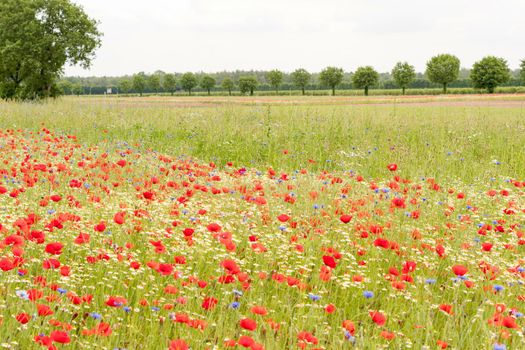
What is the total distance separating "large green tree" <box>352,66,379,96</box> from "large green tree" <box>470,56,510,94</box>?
19170mm

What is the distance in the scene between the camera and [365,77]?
102 m

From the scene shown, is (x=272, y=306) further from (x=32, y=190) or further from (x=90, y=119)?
(x=90, y=119)

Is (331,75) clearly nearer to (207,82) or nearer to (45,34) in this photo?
(207,82)

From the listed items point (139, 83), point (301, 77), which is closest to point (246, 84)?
point (301, 77)

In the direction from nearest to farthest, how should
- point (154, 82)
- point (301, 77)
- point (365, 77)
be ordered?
point (365, 77) < point (301, 77) < point (154, 82)

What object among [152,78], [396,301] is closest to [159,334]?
[396,301]

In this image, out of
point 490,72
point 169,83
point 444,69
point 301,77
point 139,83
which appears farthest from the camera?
point 169,83

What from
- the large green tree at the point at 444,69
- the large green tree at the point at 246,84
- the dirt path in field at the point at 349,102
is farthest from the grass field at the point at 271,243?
the large green tree at the point at 246,84

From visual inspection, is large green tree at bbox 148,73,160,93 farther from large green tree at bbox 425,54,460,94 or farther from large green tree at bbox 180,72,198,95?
large green tree at bbox 425,54,460,94

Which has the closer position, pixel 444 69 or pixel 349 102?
pixel 349 102

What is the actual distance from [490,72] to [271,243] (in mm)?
97175

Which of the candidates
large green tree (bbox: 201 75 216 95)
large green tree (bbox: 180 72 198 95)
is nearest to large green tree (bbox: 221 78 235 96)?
large green tree (bbox: 201 75 216 95)

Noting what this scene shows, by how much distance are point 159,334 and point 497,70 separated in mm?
99926

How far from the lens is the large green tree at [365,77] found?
335 feet
